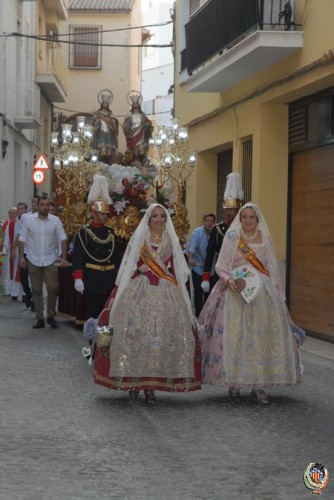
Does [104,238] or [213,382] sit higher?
[104,238]

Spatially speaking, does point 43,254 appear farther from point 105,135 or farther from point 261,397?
point 261,397

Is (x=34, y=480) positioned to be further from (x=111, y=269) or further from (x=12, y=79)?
(x=12, y=79)

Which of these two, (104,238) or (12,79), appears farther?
(12,79)

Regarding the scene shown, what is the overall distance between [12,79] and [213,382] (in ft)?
69.4

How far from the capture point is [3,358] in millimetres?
11461

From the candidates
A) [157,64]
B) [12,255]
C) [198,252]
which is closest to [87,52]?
[157,64]

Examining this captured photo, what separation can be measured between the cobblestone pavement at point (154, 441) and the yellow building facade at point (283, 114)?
4.47m

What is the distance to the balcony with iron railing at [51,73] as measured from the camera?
3425 centimetres

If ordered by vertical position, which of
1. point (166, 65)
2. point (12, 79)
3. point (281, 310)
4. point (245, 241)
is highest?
point (166, 65)

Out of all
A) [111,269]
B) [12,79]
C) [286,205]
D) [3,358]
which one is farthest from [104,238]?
[12,79]

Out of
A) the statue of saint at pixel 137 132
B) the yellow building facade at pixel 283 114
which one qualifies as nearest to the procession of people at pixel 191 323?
the yellow building facade at pixel 283 114

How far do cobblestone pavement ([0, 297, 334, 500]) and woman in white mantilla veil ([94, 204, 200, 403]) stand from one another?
21cm

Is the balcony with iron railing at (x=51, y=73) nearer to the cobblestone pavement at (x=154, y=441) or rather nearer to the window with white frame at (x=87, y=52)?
the window with white frame at (x=87, y=52)

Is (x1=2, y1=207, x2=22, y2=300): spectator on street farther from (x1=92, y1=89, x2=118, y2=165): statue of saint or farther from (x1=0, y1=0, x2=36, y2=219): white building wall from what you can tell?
(x1=0, y1=0, x2=36, y2=219): white building wall
